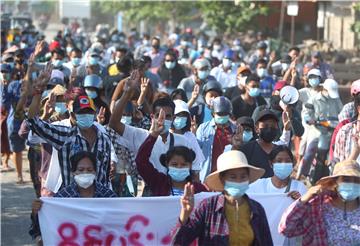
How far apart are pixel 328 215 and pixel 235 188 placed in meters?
0.63

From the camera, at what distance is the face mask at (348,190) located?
5.95m

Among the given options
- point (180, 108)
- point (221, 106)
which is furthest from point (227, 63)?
point (180, 108)

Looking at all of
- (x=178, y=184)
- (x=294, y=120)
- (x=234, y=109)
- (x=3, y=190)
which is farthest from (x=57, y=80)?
(x=178, y=184)

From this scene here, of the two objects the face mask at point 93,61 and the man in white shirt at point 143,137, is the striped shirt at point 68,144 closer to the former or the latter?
the man in white shirt at point 143,137

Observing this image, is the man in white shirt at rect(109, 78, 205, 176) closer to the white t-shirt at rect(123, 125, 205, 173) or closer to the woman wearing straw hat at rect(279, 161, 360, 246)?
the white t-shirt at rect(123, 125, 205, 173)

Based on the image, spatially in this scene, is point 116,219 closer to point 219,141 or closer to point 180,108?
point 180,108

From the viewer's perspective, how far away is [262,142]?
26.7 ft

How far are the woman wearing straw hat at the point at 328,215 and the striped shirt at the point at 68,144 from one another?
202cm

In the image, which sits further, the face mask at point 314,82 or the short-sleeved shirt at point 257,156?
the face mask at point 314,82

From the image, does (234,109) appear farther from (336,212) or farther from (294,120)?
(336,212)

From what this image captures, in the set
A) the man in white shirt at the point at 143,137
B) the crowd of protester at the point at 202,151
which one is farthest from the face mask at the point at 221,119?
the man in white shirt at the point at 143,137

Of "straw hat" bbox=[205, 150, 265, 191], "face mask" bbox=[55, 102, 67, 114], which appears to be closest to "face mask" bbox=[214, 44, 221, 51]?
"face mask" bbox=[55, 102, 67, 114]

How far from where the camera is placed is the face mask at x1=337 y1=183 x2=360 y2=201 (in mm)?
5945

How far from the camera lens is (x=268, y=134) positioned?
812cm
